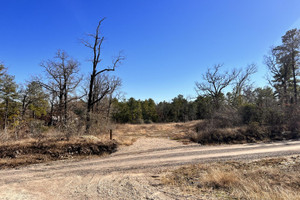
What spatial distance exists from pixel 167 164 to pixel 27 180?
6.20 meters

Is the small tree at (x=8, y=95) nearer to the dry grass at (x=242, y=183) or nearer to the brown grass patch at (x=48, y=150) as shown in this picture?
the brown grass patch at (x=48, y=150)

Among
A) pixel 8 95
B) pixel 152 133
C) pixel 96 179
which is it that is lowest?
pixel 152 133

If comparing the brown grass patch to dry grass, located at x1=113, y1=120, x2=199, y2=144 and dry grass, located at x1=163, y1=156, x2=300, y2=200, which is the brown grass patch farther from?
dry grass, located at x1=163, y1=156, x2=300, y2=200

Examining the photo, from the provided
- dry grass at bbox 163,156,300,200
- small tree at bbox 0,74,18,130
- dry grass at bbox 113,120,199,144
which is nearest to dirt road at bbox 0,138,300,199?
dry grass at bbox 163,156,300,200

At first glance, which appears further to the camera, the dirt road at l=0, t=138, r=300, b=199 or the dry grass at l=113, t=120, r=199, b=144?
the dry grass at l=113, t=120, r=199, b=144

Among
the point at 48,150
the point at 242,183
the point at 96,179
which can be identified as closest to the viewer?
the point at 242,183

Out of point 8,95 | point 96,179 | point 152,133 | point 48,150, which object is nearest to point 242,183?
point 96,179

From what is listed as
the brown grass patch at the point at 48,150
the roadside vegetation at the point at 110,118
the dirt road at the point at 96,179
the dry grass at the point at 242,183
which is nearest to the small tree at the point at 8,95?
the roadside vegetation at the point at 110,118

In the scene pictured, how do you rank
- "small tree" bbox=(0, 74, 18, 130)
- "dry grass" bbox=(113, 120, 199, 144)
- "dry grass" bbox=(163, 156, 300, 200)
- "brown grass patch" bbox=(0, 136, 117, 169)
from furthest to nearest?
"small tree" bbox=(0, 74, 18, 130), "dry grass" bbox=(113, 120, 199, 144), "brown grass patch" bbox=(0, 136, 117, 169), "dry grass" bbox=(163, 156, 300, 200)

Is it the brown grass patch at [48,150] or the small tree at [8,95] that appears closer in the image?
the brown grass patch at [48,150]

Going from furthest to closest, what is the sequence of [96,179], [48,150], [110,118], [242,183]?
[110,118] < [48,150] < [96,179] < [242,183]

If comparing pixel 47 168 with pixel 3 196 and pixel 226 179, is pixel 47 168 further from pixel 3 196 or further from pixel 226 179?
pixel 226 179

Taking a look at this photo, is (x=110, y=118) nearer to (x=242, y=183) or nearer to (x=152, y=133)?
(x=152, y=133)

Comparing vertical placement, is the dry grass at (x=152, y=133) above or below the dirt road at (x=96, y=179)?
below
